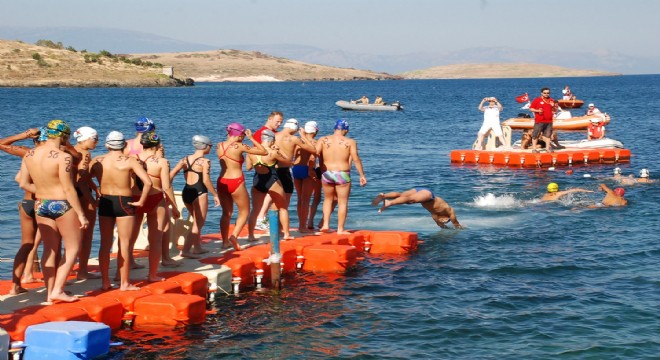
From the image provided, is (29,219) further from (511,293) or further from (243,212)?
(511,293)

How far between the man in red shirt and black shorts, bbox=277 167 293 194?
49.2ft

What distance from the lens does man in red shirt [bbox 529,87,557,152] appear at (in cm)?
2861

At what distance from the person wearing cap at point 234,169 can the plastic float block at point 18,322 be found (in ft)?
14.1

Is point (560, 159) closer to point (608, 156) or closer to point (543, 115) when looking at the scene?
point (543, 115)

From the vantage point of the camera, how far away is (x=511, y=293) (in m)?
14.4

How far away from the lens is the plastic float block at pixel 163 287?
1230cm

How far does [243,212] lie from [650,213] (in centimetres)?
1141

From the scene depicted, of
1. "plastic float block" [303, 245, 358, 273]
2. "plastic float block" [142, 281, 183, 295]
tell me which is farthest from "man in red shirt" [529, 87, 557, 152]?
"plastic float block" [142, 281, 183, 295]

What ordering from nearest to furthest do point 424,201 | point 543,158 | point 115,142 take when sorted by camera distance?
point 115,142, point 424,201, point 543,158

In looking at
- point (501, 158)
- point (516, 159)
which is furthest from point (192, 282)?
point (501, 158)

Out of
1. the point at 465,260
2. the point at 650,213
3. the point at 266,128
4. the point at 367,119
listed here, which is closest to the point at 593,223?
→ the point at 650,213

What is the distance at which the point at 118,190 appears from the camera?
38.0 feet

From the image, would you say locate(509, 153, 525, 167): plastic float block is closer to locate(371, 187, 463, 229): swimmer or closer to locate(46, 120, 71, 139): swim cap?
locate(371, 187, 463, 229): swimmer

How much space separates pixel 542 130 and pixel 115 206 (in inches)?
847
